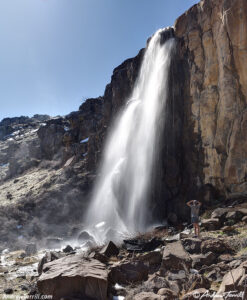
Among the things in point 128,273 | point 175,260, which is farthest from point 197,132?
point 128,273

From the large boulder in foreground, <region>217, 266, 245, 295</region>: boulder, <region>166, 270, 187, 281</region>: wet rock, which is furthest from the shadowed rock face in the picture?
the large boulder in foreground

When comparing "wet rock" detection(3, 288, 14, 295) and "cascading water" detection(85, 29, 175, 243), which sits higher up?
"cascading water" detection(85, 29, 175, 243)

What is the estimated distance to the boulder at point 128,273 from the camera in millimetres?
5431

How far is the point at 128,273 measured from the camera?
5578 mm

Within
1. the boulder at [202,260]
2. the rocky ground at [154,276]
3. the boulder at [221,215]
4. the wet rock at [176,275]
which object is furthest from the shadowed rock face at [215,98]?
the wet rock at [176,275]

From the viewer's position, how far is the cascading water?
→ 61.3ft

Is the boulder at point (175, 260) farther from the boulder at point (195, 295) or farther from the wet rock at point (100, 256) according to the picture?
the wet rock at point (100, 256)

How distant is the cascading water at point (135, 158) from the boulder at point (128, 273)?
35.2 ft

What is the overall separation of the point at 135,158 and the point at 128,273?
15199 millimetres

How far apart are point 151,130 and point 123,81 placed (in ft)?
39.1

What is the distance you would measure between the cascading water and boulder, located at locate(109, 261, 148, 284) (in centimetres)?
1074

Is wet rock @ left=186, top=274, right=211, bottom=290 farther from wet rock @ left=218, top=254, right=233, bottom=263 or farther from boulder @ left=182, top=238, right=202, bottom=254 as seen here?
boulder @ left=182, top=238, right=202, bottom=254

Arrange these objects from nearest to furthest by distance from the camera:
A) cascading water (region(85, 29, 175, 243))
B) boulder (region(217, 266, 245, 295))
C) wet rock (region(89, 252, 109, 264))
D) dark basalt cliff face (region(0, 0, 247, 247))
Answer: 1. boulder (region(217, 266, 245, 295))
2. wet rock (region(89, 252, 109, 264))
3. dark basalt cliff face (region(0, 0, 247, 247))
4. cascading water (region(85, 29, 175, 243))

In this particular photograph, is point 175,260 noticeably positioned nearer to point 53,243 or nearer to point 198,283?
point 198,283
